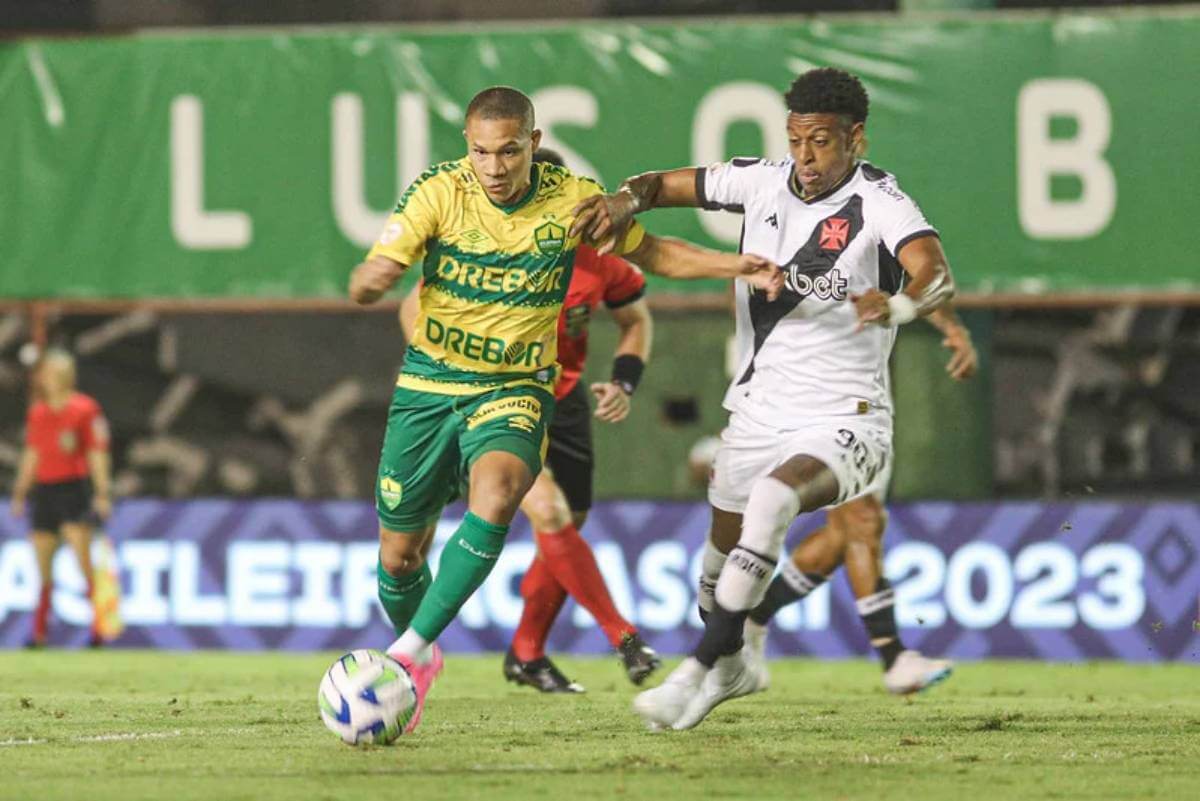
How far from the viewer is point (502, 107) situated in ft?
23.2

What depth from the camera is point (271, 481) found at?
683 inches

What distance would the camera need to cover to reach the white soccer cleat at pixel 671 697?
7.07 meters

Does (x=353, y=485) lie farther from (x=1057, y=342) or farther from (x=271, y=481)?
(x=1057, y=342)

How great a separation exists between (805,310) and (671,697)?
4.98ft

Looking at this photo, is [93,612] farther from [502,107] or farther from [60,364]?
[502,107]

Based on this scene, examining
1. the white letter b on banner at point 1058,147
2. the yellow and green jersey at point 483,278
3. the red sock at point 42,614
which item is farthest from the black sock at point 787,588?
the red sock at point 42,614

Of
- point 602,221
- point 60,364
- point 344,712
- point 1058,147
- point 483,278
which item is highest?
→ point 1058,147

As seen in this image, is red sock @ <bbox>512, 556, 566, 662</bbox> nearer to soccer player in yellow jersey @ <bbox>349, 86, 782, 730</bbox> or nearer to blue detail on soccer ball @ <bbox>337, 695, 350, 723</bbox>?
soccer player in yellow jersey @ <bbox>349, 86, 782, 730</bbox>

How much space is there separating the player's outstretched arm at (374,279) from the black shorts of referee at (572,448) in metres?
2.58

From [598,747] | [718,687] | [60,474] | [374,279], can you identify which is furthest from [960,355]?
[60,474]

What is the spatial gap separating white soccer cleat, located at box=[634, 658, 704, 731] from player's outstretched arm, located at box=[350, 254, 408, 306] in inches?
61.2

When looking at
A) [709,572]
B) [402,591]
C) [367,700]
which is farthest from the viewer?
[709,572]

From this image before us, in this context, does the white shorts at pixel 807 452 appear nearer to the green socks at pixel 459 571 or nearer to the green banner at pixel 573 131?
the green socks at pixel 459 571

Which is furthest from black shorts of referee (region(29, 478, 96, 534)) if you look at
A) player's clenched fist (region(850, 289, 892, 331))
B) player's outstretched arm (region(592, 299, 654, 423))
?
player's clenched fist (region(850, 289, 892, 331))
